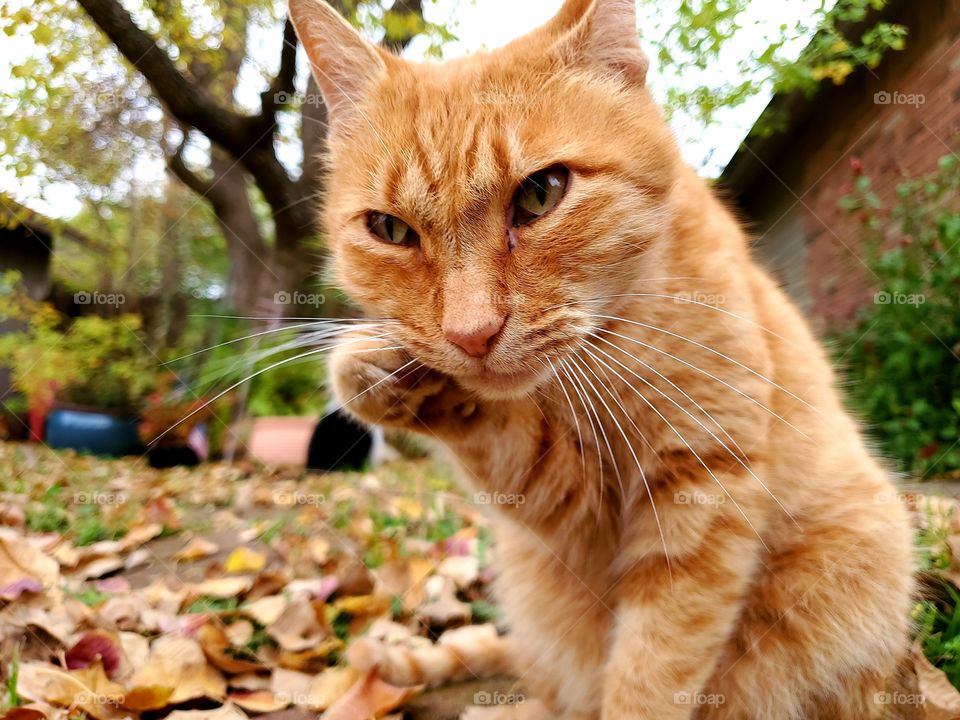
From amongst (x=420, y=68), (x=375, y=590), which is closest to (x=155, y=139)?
(x=420, y=68)

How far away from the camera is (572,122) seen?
1060 millimetres

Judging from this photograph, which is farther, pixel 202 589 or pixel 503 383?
pixel 202 589

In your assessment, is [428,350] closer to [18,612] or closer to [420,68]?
[420,68]

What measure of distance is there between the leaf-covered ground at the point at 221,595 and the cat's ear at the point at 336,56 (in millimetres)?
1152

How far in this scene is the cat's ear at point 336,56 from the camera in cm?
119

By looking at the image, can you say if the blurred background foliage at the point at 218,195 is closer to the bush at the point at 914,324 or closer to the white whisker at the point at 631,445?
the bush at the point at 914,324

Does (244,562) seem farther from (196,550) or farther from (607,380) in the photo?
(607,380)

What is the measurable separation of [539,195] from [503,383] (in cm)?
35

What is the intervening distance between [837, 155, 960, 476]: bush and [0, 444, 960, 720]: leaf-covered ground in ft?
1.36

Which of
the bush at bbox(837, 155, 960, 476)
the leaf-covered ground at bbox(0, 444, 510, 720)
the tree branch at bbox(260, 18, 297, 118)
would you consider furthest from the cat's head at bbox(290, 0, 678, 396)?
the bush at bbox(837, 155, 960, 476)

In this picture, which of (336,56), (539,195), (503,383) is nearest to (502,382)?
(503,383)

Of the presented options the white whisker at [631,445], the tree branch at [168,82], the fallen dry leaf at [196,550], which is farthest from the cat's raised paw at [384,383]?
the fallen dry leaf at [196,550]

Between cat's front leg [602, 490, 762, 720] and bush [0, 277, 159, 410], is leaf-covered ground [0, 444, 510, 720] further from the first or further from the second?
cat's front leg [602, 490, 762, 720]

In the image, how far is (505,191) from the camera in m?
1.01
